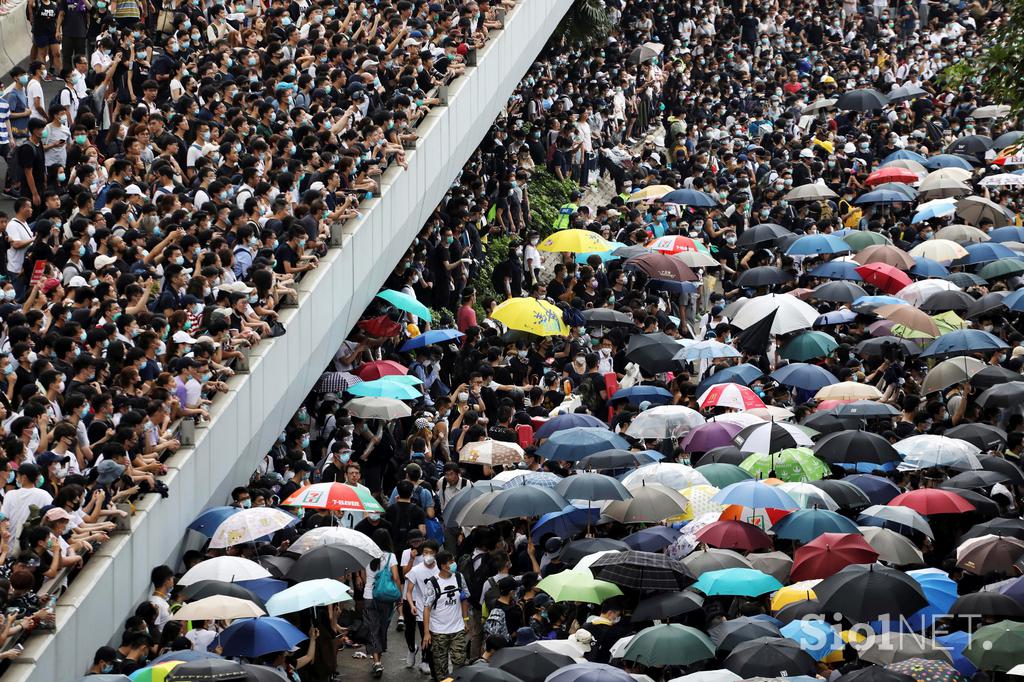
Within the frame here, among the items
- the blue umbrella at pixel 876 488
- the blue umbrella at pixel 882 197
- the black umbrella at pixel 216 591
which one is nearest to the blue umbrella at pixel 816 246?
the blue umbrella at pixel 882 197

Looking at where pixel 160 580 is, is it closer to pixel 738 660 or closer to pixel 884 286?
pixel 738 660

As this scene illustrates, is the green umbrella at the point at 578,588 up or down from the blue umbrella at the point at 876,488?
up

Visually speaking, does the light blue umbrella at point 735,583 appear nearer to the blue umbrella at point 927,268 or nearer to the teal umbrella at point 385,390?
the teal umbrella at point 385,390

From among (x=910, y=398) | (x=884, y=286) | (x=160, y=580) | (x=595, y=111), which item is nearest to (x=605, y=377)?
(x=910, y=398)

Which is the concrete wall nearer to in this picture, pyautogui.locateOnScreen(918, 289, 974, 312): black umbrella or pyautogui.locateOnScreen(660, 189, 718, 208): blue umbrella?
pyautogui.locateOnScreen(660, 189, 718, 208): blue umbrella

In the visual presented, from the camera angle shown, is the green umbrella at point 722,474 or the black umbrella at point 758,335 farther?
the black umbrella at point 758,335

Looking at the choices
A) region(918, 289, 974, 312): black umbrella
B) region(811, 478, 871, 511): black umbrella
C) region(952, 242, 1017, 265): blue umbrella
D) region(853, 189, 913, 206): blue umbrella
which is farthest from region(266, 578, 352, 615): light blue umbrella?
region(853, 189, 913, 206): blue umbrella

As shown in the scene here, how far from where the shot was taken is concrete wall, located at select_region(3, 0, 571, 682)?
12961 mm

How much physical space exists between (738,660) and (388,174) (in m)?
10.7

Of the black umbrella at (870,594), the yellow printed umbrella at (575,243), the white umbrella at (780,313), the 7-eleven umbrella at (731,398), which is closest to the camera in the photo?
the black umbrella at (870,594)

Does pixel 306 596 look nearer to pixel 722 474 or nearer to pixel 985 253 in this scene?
pixel 722 474

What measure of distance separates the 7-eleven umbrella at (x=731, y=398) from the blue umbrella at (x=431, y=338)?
3016 millimetres

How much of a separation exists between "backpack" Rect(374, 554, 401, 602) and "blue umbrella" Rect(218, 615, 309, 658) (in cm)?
248

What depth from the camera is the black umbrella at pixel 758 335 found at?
2078 centimetres
